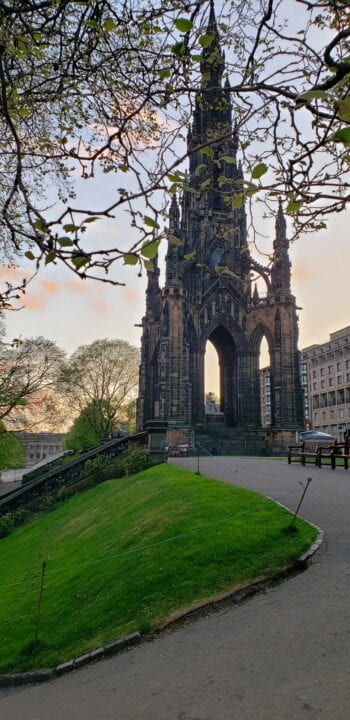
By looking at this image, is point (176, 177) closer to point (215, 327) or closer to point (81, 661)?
point (81, 661)

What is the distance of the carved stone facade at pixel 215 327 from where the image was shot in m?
32.1

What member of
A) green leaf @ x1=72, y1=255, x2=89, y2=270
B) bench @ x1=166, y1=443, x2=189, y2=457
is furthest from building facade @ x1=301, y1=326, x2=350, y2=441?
green leaf @ x1=72, y1=255, x2=89, y2=270

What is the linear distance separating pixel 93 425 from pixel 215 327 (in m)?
16.9

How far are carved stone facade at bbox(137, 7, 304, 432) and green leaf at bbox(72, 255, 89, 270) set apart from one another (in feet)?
91.7

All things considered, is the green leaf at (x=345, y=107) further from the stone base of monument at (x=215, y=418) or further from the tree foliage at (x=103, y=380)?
the tree foliage at (x=103, y=380)

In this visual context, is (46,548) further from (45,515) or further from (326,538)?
(326,538)

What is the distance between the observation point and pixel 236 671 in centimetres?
364

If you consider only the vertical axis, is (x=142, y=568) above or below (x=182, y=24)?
below

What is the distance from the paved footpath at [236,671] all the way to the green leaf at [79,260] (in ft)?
10.3

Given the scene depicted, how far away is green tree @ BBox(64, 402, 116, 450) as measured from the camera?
44.8m

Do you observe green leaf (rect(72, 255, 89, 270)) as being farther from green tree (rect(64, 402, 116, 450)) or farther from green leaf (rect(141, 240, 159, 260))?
green tree (rect(64, 402, 116, 450))

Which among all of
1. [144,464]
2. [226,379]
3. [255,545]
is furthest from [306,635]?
[226,379]

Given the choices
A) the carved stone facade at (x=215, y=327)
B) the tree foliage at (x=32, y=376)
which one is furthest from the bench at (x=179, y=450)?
the tree foliage at (x=32, y=376)

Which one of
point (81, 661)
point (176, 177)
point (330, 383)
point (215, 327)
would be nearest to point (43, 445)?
point (330, 383)
